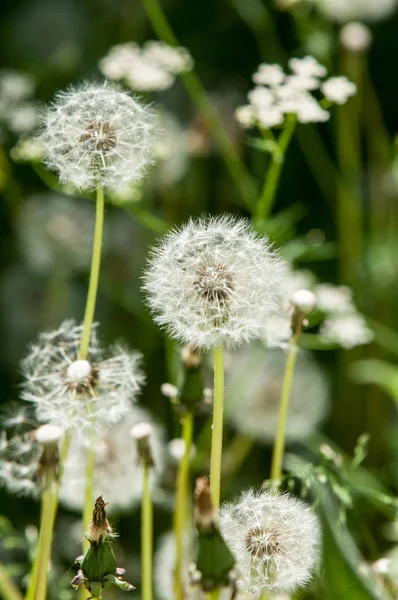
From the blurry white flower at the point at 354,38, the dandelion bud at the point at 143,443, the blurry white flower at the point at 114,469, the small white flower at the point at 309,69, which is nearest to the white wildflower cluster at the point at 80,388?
the dandelion bud at the point at 143,443

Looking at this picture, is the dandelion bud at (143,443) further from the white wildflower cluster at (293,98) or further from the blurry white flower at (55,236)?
the blurry white flower at (55,236)

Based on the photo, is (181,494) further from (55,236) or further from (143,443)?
(55,236)

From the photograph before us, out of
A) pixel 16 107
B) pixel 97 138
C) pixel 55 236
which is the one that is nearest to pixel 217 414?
pixel 97 138

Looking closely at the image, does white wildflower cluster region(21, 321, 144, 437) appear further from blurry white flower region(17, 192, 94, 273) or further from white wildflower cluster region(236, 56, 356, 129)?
blurry white flower region(17, 192, 94, 273)

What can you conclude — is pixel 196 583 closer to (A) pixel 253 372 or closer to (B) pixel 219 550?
(B) pixel 219 550

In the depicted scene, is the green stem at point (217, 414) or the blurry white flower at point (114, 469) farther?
the blurry white flower at point (114, 469)

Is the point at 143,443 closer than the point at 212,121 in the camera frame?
Yes

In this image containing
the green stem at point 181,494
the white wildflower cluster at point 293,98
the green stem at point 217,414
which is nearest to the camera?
the green stem at point 217,414
